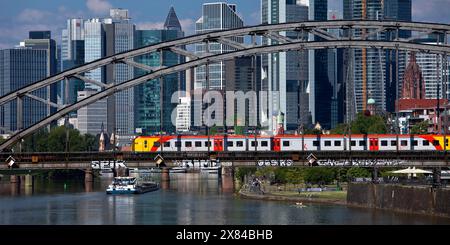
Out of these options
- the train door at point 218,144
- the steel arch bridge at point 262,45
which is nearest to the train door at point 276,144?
the train door at point 218,144

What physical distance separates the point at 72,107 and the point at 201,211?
30.4 feet

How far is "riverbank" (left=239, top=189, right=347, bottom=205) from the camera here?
253ft

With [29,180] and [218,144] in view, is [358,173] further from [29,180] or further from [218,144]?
[29,180]

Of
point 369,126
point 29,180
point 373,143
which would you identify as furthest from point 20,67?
point 373,143

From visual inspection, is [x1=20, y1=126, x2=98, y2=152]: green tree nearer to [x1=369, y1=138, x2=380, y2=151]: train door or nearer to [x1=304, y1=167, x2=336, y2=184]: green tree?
[x1=304, y1=167, x2=336, y2=184]: green tree

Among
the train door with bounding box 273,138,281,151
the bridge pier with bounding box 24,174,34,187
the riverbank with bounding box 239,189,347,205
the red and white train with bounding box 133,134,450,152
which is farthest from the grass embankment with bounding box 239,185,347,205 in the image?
the bridge pier with bounding box 24,174,34,187

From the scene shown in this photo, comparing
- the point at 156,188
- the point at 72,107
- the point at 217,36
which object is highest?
the point at 217,36

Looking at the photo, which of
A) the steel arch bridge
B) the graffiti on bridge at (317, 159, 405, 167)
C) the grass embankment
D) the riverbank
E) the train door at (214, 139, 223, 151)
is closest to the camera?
the steel arch bridge

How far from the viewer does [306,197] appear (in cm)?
8256

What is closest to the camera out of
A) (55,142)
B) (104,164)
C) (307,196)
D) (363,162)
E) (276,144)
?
(104,164)
